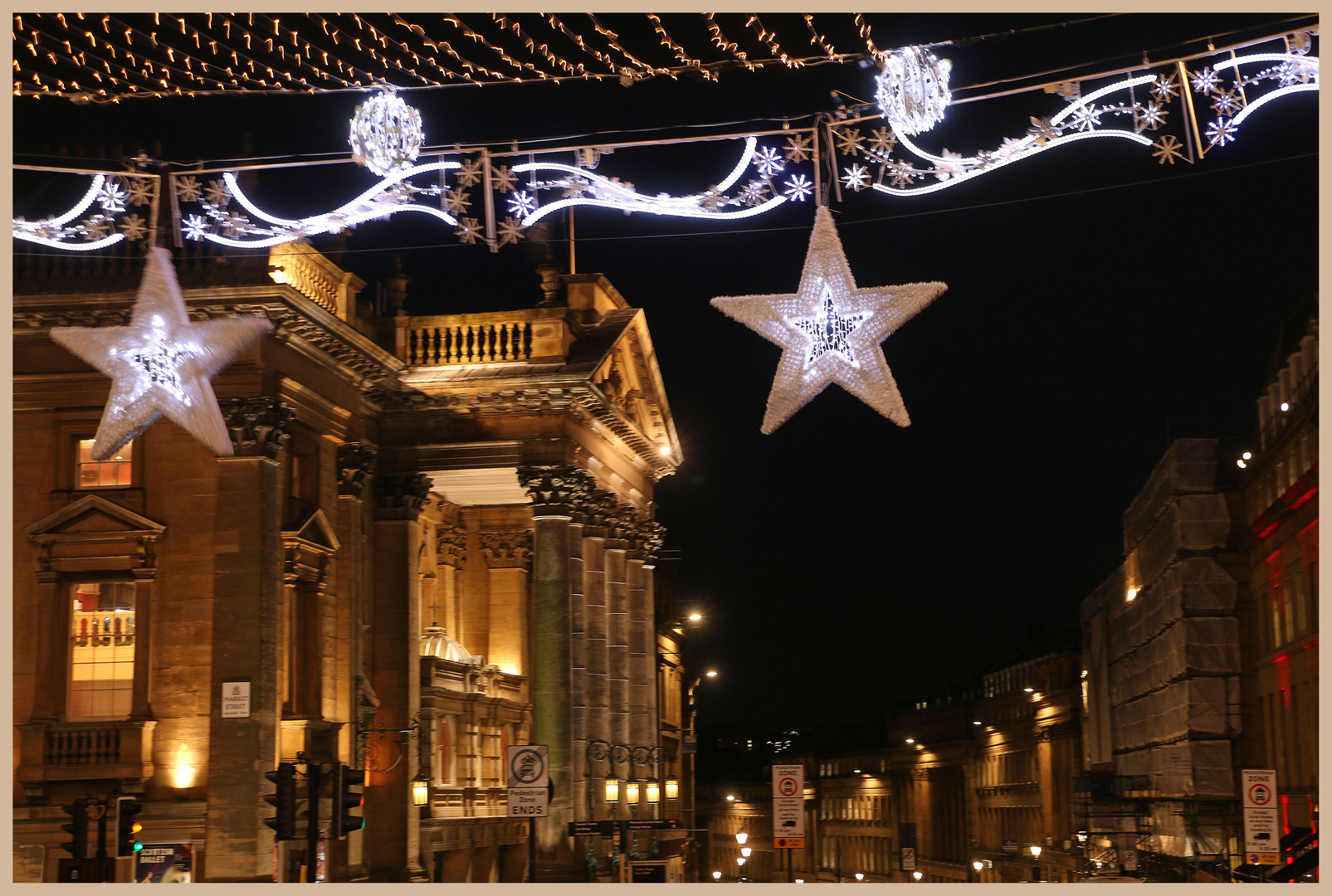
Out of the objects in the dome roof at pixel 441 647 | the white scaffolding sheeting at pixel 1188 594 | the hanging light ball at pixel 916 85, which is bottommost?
the dome roof at pixel 441 647

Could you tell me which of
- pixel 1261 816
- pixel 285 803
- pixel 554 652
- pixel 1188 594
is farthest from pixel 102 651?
pixel 1188 594

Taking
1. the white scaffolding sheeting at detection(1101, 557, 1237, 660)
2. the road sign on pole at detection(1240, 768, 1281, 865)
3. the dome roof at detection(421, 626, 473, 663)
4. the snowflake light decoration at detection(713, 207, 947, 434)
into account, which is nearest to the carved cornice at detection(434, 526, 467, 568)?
the dome roof at detection(421, 626, 473, 663)

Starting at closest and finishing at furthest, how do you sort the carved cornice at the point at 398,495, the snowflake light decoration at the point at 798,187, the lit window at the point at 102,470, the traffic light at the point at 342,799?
the snowflake light decoration at the point at 798,187
the traffic light at the point at 342,799
the lit window at the point at 102,470
the carved cornice at the point at 398,495

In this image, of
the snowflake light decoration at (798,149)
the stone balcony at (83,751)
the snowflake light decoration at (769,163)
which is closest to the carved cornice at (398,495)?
the stone balcony at (83,751)

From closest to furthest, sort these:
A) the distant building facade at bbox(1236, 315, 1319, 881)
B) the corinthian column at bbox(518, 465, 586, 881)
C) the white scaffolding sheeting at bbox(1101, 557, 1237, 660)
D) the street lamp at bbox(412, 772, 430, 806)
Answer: the street lamp at bbox(412, 772, 430, 806), the corinthian column at bbox(518, 465, 586, 881), the distant building facade at bbox(1236, 315, 1319, 881), the white scaffolding sheeting at bbox(1101, 557, 1237, 660)

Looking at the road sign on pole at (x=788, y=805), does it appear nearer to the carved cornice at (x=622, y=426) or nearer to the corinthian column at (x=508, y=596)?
the carved cornice at (x=622, y=426)

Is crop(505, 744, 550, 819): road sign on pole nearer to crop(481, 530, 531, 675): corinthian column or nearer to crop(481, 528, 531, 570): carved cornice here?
crop(481, 530, 531, 675): corinthian column

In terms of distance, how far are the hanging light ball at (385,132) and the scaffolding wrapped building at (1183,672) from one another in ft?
129

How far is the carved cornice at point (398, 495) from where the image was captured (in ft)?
138

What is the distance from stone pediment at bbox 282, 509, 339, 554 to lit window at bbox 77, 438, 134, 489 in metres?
3.29

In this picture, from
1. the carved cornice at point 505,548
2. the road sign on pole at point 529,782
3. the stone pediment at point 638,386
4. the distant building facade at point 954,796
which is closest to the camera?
the road sign on pole at point 529,782

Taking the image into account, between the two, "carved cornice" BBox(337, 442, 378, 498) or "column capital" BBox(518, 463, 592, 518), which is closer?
"carved cornice" BBox(337, 442, 378, 498)

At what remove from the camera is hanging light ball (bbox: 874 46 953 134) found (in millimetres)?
19781

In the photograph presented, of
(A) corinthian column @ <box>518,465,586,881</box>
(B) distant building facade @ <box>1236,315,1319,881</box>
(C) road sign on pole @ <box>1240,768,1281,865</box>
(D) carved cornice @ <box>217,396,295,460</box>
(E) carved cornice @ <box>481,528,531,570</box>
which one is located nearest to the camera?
(C) road sign on pole @ <box>1240,768,1281,865</box>
